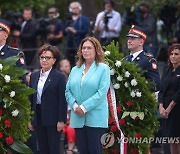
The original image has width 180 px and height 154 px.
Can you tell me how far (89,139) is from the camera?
10641 millimetres

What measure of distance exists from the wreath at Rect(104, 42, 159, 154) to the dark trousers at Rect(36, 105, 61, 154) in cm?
77

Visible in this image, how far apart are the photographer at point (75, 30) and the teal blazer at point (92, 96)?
5997mm

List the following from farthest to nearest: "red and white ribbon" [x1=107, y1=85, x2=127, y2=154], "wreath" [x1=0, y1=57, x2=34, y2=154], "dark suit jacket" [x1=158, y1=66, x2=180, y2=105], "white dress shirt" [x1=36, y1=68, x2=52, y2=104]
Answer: "dark suit jacket" [x1=158, y1=66, x2=180, y2=105], "white dress shirt" [x1=36, y1=68, x2=52, y2=104], "red and white ribbon" [x1=107, y1=85, x2=127, y2=154], "wreath" [x1=0, y1=57, x2=34, y2=154]

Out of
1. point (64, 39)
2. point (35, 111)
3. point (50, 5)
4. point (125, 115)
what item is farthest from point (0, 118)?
point (50, 5)

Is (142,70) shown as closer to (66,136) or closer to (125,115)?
(125,115)

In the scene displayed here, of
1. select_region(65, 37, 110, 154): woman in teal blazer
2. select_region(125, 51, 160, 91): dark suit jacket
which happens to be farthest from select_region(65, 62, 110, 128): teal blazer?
select_region(125, 51, 160, 91): dark suit jacket

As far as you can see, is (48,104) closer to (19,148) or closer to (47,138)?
(47,138)

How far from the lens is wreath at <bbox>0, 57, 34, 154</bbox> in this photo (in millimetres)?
10297

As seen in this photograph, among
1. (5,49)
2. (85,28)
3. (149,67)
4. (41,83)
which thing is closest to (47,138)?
(41,83)

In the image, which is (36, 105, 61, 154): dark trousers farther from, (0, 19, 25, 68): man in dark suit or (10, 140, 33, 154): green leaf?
(10, 140, 33, 154): green leaf

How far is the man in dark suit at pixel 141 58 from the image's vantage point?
1208 cm

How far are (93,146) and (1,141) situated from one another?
4.11ft

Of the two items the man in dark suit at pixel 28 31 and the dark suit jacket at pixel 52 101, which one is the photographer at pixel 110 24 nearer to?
the man in dark suit at pixel 28 31

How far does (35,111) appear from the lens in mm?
11516
